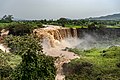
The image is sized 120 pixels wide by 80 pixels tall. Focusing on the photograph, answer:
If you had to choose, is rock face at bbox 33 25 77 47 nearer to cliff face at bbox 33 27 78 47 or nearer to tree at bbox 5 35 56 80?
cliff face at bbox 33 27 78 47

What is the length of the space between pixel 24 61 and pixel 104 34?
142 feet

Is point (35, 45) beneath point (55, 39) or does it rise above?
above

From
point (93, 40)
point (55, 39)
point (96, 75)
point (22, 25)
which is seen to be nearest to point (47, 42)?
point (55, 39)

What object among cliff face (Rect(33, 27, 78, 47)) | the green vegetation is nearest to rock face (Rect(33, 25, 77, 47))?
cliff face (Rect(33, 27, 78, 47))

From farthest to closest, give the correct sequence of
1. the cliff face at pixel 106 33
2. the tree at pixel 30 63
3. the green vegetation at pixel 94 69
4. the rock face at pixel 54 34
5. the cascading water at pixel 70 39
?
the cliff face at pixel 106 33, the rock face at pixel 54 34, the cascading water at pixel 70 39, the green vegetation at pixel 94 69, the tree at pixel 30 63

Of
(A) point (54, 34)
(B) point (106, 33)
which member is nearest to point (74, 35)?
(A) point (54, 34)

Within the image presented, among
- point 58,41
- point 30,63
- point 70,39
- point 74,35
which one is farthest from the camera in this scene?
point 74,35

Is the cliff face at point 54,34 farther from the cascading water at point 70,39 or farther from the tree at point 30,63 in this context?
the tree at point 30,63

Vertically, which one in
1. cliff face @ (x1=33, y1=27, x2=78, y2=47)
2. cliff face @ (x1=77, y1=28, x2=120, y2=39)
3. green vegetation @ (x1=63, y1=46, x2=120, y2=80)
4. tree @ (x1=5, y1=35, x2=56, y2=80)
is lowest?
cliff face @ (x1=77, y1=28, x2=120, y2=39)

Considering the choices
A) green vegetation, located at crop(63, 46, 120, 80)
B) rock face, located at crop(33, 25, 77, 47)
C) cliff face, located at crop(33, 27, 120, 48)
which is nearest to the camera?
green vegetation, located at crop(63, 46, 120, 80)

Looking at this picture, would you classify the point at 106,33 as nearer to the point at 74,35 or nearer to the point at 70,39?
the point at 74,35

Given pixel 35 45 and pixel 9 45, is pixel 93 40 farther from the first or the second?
pixel 35 45

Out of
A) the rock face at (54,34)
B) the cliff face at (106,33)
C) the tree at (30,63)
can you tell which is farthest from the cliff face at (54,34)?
the tree at (30,63)

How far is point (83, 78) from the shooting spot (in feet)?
92.6
